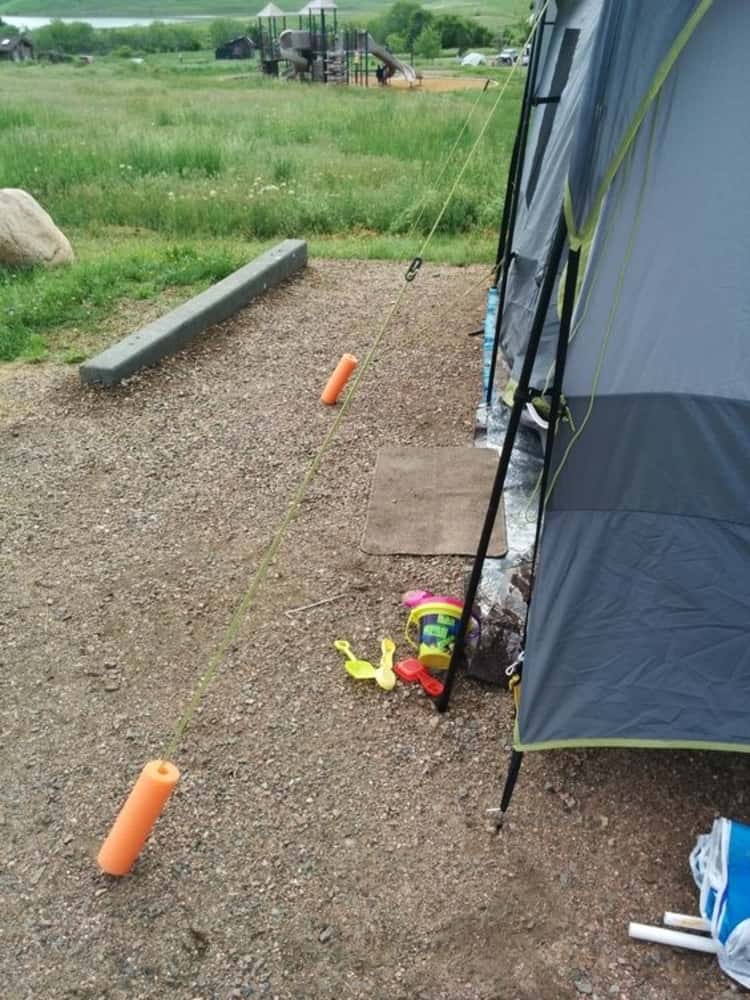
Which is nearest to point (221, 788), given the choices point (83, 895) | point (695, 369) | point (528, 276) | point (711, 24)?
point (83, 895)

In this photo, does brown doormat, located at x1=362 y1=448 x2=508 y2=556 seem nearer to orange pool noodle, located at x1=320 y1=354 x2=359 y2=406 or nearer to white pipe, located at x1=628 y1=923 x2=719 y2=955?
orange pool noodle, located at x1=320 y1=354 x2=359 y2=406

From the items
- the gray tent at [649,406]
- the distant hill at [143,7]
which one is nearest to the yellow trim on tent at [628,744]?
the gray tent at [649,406]

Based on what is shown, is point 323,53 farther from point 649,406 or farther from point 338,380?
point 649,406

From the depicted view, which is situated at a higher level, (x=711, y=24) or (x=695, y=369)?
(x=711, y=24)

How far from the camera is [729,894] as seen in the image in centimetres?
223

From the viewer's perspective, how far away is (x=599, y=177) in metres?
2.13

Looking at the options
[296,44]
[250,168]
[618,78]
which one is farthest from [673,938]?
[296,44]

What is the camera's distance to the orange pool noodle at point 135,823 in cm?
243

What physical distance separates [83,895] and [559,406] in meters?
2.04

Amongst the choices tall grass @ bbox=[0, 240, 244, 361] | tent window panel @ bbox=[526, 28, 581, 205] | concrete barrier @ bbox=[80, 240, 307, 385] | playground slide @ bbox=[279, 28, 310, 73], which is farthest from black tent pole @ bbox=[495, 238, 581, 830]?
playground slide @ bbox=[279, 28, 310, 73]

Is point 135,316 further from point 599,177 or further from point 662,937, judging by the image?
point 662,937

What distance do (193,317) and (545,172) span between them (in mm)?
3210

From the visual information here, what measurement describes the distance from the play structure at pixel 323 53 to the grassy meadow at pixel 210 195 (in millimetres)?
17557

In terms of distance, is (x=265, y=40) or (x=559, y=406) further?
(x=265, y=40)
